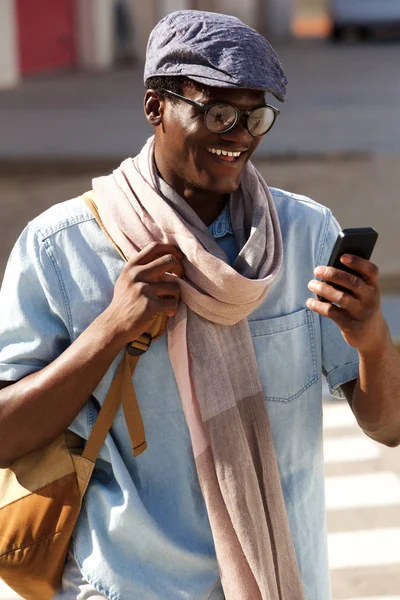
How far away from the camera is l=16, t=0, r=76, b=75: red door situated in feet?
75.4

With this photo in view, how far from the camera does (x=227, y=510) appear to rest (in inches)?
96.3

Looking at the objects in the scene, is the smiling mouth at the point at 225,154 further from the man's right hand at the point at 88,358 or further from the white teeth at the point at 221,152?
the man's right hand at the point at 88,358

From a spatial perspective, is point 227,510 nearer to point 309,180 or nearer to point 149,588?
point 149,588

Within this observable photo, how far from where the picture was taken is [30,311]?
247cm

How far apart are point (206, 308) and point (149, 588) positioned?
59 cm

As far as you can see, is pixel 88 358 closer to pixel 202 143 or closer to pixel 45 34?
pixel 202 143

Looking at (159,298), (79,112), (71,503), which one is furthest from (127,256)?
(79,112)

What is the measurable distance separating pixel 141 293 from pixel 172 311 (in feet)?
0.30

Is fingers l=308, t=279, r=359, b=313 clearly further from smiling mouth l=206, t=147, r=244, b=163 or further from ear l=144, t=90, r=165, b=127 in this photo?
ear l=144, t=90, r=165, b=127

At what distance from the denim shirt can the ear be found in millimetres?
240

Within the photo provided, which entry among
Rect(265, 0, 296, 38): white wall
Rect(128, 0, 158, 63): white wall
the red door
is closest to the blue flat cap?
the red door

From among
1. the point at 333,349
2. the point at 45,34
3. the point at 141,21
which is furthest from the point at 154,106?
the point at 141,21

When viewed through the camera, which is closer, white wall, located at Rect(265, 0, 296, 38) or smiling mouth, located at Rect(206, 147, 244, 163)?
smiling mouth, located at Rect(206, 147, 244, 163)

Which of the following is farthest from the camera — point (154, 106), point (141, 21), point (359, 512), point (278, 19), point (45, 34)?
point (278, 19)
